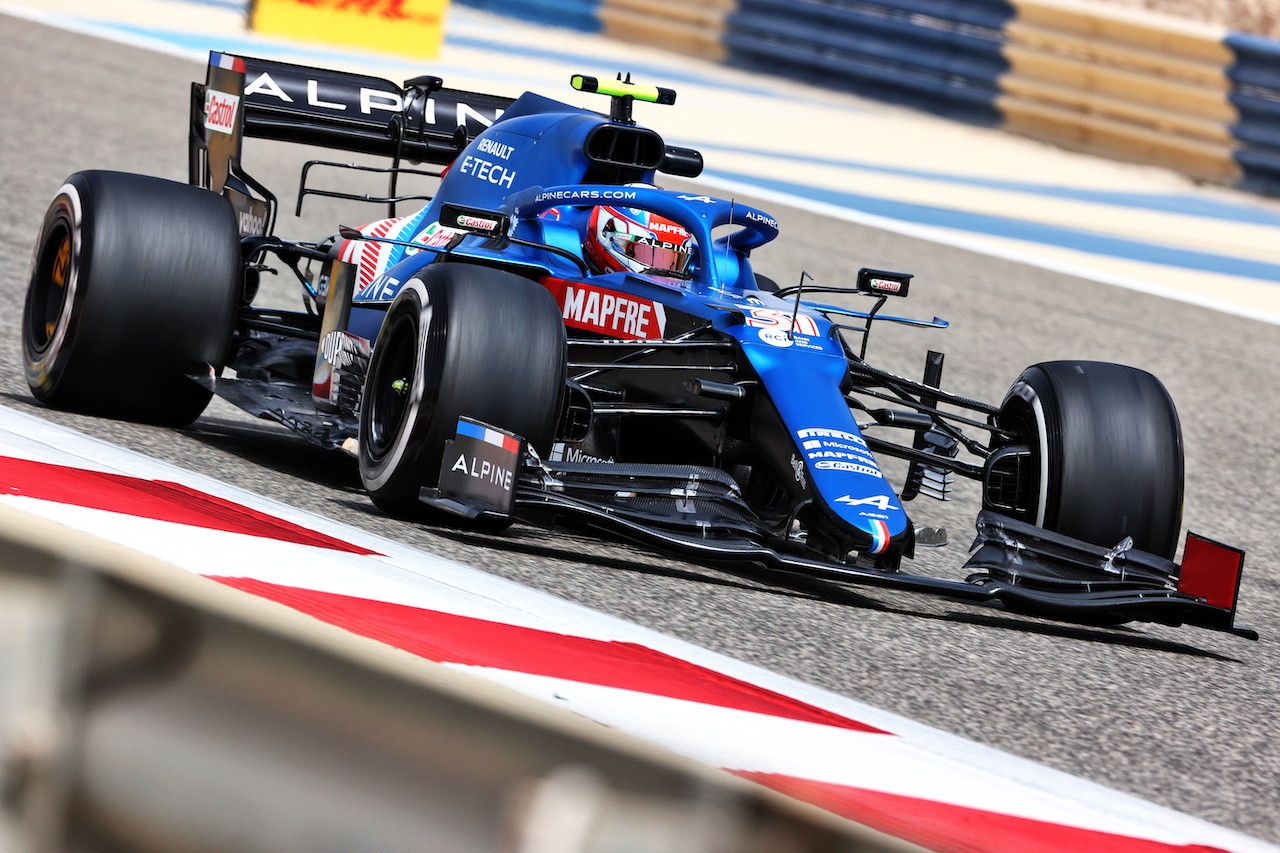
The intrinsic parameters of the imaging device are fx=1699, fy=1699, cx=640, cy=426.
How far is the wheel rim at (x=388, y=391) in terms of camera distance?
4.99m

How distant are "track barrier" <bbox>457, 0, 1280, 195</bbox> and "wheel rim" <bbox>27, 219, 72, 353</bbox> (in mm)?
11950

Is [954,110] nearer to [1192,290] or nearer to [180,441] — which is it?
[1192,290]

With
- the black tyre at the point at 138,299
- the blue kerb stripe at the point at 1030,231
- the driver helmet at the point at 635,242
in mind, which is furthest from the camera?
the blue kerb stripe at the point at 1030,231

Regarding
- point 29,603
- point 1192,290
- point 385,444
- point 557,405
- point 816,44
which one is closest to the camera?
point 29,603

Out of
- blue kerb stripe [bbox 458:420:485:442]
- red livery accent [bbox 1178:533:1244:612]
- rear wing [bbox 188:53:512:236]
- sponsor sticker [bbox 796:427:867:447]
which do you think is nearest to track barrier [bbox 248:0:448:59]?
rear wing [bbox 188:53:512:236]

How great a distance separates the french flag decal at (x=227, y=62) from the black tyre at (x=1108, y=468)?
11.9 feet

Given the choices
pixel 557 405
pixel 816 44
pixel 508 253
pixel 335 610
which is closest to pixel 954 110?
pixel 816 44

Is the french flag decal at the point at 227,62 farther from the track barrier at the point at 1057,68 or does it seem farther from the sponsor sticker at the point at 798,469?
the track barrier at the point at 1057,68

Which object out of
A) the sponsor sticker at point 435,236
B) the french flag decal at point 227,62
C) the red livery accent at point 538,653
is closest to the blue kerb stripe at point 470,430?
the red livery accent at point 538,653

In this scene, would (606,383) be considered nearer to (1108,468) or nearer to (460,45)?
(1108,468)

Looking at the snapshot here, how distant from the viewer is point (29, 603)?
6.54 feet

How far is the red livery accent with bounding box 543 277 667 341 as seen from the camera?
5.36 metres

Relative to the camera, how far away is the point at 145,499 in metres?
3.69

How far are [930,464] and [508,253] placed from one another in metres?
1.62
